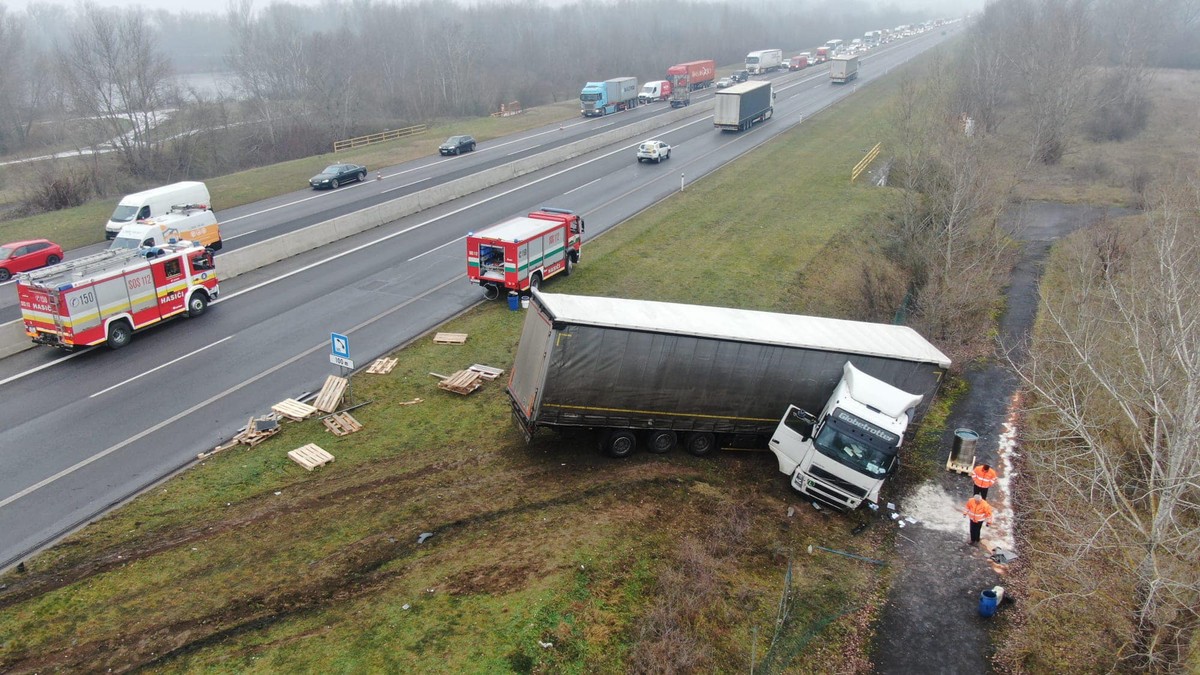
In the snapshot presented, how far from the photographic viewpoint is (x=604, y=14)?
179125 mm

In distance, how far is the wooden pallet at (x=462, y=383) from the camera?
21469mm

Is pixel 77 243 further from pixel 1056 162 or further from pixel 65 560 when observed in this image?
pixel 1056 162

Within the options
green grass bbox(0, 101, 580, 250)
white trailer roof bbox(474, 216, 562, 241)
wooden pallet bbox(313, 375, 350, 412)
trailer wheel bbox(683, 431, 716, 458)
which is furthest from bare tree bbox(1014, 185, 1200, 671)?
green grass bbox(0, 101, 580, 250)

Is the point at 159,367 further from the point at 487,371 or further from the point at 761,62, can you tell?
the point at 761,62

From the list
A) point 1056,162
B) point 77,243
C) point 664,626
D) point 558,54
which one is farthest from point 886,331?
point 558,54

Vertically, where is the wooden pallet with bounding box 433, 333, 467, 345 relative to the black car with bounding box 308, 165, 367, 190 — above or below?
below

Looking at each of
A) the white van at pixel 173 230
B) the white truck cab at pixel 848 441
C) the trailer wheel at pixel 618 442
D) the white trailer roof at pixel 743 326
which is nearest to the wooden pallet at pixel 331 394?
the white trailer roof at pixel 743 326

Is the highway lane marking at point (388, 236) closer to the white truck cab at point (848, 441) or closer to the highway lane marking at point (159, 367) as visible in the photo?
the highway lane marking at point (159, 367)

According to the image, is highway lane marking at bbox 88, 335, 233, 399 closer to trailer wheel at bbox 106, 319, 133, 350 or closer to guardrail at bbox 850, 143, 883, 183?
trailer wheel at bbox 106, 319, 133, 350

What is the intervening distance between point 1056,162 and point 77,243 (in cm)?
6824

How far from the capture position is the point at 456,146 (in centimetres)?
6131

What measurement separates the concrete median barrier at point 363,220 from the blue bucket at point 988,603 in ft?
93.7

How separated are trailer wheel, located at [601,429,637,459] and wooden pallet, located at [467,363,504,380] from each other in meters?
5.58

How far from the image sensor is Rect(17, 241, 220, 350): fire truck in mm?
22312
